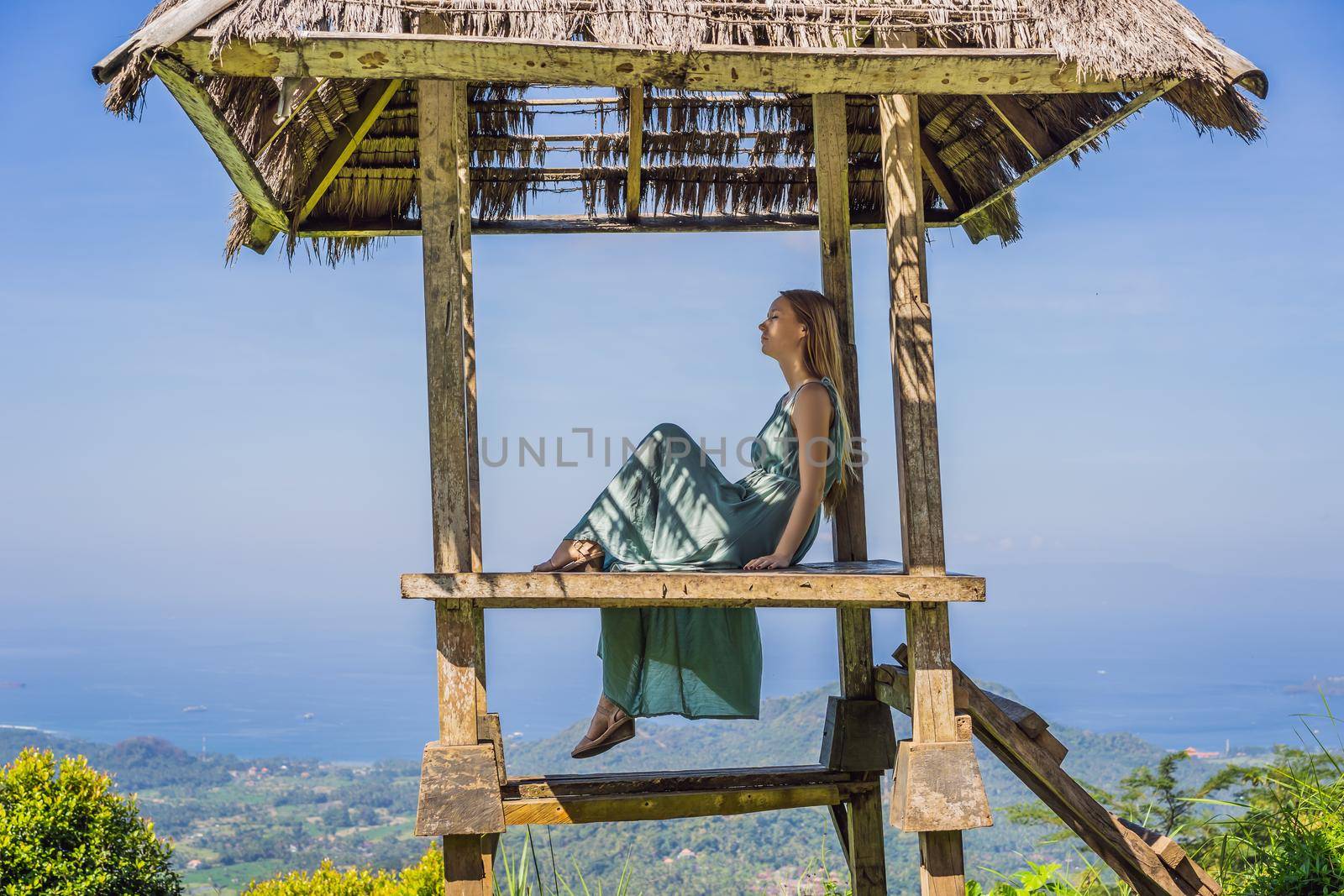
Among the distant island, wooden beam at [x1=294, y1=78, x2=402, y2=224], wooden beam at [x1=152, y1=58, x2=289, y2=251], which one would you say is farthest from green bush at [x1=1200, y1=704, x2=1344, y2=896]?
wooden beam at [x1=152, y1=58, x2=289, y2=251]

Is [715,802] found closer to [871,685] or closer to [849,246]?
[871,685]

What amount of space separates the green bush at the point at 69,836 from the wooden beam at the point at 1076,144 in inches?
203

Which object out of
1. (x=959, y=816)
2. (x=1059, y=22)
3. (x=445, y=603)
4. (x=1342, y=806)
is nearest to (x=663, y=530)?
(x=445, y=603)

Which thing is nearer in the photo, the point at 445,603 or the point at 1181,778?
the point at 445,603

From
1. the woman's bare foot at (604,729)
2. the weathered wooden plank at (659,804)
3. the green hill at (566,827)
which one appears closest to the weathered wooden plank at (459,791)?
the weathered wooden plank at (659,804)

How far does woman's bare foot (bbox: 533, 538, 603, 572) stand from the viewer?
4.11 metres

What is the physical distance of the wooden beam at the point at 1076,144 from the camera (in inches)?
152

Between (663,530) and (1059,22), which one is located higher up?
(1059,22)

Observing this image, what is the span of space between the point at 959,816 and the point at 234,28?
3.01 m

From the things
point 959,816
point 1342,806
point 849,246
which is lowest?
point 1342,806

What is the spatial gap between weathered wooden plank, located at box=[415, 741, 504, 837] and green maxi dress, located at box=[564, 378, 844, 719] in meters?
0.80

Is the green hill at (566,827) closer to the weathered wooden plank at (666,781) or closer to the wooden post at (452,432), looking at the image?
the weathered wooden plank at (666,781)

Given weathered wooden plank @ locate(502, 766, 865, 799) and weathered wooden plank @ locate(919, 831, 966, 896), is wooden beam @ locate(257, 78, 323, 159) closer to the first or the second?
weathered wooden plank @ locate(502, 766, 865, 799)

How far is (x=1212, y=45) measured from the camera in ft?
12.3
